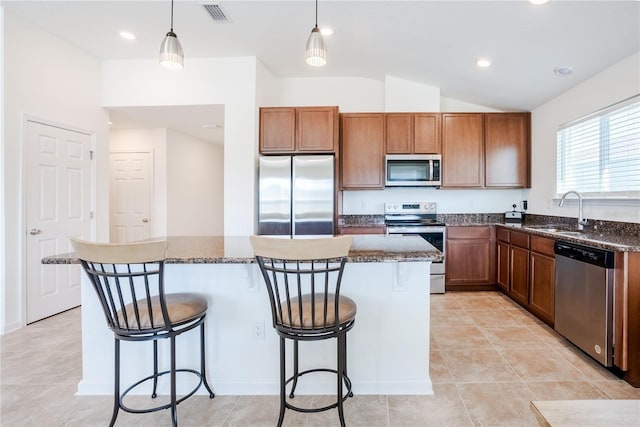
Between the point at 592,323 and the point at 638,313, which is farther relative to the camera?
the point at 592,323

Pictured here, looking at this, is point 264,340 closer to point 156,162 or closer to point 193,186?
point 156,162

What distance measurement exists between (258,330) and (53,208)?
113 inches

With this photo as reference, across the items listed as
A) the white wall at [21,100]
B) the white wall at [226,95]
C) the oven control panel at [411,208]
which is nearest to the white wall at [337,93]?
the white wall at [226,95]

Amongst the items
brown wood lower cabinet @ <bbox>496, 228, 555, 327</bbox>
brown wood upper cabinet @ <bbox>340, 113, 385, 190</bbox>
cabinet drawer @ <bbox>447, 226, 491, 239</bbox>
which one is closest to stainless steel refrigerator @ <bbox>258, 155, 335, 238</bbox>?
brown wood upper cabinet @ <bbox>340, 113, 385, 190</bbox>

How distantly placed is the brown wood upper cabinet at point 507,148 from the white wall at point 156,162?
491cm

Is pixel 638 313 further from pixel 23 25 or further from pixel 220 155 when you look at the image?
pixel 220 155

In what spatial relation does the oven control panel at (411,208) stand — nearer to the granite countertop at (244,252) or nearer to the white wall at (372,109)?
the white wall at (372,109)

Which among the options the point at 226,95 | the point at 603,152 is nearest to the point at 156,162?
the point at 226,95

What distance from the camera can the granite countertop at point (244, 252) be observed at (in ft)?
5.43

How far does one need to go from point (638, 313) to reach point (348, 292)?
6.07ft

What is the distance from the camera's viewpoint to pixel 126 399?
1.95m

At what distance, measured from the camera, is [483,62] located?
11.1 ft

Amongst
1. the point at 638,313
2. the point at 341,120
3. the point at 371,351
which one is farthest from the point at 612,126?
the point at 371,351

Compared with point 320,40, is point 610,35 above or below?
above
